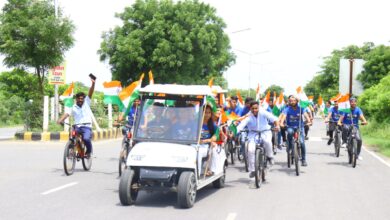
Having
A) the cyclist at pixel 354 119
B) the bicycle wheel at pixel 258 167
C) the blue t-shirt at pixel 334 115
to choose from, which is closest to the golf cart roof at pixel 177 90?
the bicycle wheel at pixel 258 167

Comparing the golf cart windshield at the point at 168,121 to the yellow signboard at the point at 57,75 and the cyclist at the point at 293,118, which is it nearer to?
the cyclist at the point at 293,118

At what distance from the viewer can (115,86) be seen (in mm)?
12984

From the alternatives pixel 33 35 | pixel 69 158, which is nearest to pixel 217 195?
pixel 69 158

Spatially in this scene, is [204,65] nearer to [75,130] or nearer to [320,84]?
[75,130]

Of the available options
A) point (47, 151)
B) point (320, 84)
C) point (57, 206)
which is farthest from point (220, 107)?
point (320, 84)

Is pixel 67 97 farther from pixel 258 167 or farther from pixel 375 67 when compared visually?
pixel 375 67

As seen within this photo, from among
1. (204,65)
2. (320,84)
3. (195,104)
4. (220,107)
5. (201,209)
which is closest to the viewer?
(201,209)

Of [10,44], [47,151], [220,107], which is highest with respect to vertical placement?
[10,44]

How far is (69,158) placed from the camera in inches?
520

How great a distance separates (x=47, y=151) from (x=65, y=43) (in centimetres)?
835

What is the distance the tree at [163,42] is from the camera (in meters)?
38.0

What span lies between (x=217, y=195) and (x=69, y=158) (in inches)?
155

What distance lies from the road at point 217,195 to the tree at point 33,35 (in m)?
10.6

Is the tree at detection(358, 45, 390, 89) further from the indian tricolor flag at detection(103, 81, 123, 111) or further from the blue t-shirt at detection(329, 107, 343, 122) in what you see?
the indian tricolor flag at detection(103, 81, 123, 111)
